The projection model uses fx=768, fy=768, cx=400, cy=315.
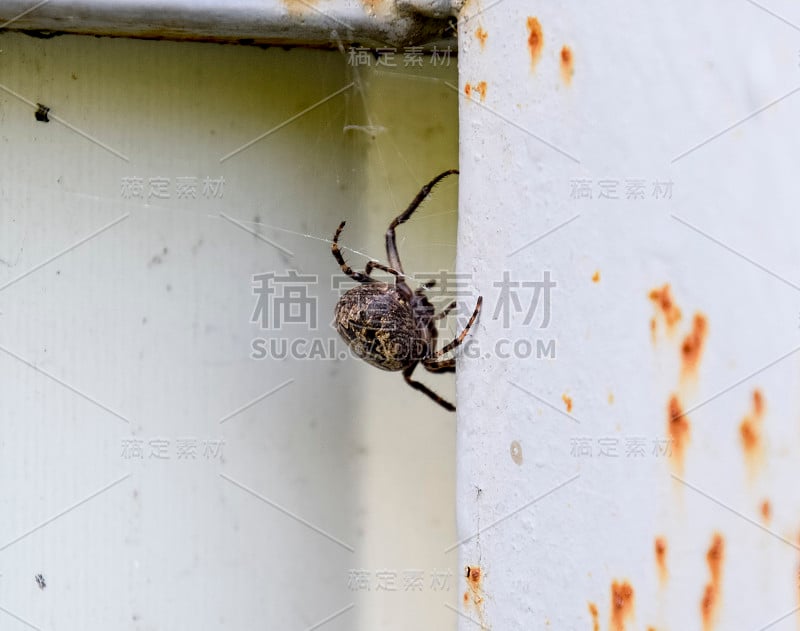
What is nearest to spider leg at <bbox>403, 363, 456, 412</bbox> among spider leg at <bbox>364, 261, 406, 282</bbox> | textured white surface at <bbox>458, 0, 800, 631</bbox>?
spider leg at <bbox>364, 261, 406, 282</bbox>

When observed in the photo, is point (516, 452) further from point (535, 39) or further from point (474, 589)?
point (535, 39)

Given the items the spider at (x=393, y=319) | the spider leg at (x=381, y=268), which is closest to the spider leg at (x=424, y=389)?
the spider at (x=393, y=319)

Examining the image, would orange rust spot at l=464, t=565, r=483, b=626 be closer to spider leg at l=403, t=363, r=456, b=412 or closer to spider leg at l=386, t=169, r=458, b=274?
spider leg at l=403, t=363, r=456, b=412

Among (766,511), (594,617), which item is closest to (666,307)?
(766,511)

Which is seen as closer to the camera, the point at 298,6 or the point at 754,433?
the point at 754,433

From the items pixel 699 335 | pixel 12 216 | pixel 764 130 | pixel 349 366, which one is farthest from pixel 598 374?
pixel 12 216
